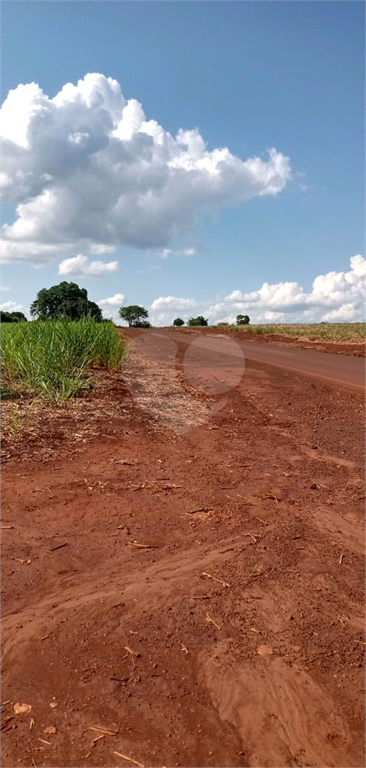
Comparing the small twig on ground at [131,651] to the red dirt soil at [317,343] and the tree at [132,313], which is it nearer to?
the red dirt soil at [317,343]

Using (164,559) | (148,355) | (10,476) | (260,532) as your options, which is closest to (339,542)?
(260,532)

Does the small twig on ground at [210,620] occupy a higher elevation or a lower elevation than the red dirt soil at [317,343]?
lower

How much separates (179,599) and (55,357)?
15.3 feet

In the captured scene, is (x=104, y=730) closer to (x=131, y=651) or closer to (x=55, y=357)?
(x=131, y=651)

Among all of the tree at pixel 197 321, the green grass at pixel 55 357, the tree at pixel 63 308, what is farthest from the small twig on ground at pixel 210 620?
the tree at pixel 197 321

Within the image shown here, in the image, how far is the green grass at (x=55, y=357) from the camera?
6.54 metres

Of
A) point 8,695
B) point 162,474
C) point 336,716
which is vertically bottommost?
point 336,716

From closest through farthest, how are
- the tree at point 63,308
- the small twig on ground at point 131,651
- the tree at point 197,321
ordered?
the small twig on ground at point 131,651, the tree at point 63,308, the tree at point 197,321

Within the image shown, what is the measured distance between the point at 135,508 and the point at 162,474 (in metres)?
0.66

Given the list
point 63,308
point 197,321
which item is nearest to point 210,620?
point 63,308

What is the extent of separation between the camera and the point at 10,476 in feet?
13.8

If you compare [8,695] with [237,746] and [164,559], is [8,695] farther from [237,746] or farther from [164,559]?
[164,559]

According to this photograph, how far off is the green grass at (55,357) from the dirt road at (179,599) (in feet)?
3.60

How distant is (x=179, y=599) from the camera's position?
9.31 feet
